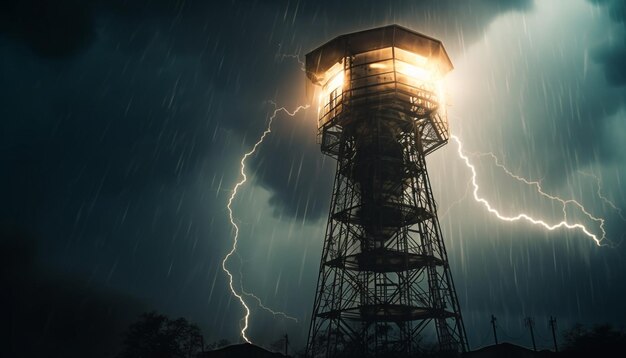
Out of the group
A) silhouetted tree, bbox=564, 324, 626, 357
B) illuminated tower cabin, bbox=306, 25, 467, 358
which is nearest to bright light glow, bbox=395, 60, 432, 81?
illuminated tower cabin, bbox=306, 25, 467, 358

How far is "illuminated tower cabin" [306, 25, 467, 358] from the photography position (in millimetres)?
21000

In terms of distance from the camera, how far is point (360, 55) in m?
25.1

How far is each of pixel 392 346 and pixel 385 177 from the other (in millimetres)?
8598

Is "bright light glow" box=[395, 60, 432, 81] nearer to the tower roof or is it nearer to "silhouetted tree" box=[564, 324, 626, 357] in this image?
the tower roof

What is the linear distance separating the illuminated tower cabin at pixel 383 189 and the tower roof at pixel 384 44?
0.06 m

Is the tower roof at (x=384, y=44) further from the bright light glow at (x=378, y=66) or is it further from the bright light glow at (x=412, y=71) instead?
the bright light glow at (x=378, y=66)

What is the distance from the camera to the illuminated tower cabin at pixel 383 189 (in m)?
→ 21.0

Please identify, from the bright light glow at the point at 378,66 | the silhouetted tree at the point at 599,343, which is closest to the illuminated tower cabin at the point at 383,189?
the bright light glow at the point at 378,66

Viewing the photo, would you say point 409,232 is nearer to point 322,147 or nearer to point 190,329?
point 322,147

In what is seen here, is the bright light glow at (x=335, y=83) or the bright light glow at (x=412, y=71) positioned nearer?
the bright light glow at (x=412, y=71)

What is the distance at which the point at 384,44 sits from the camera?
24.3 m

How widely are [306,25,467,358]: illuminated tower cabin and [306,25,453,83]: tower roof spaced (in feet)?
0.18

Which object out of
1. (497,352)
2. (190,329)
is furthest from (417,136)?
(190,329)

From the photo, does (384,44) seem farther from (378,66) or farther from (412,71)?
(412,71)
